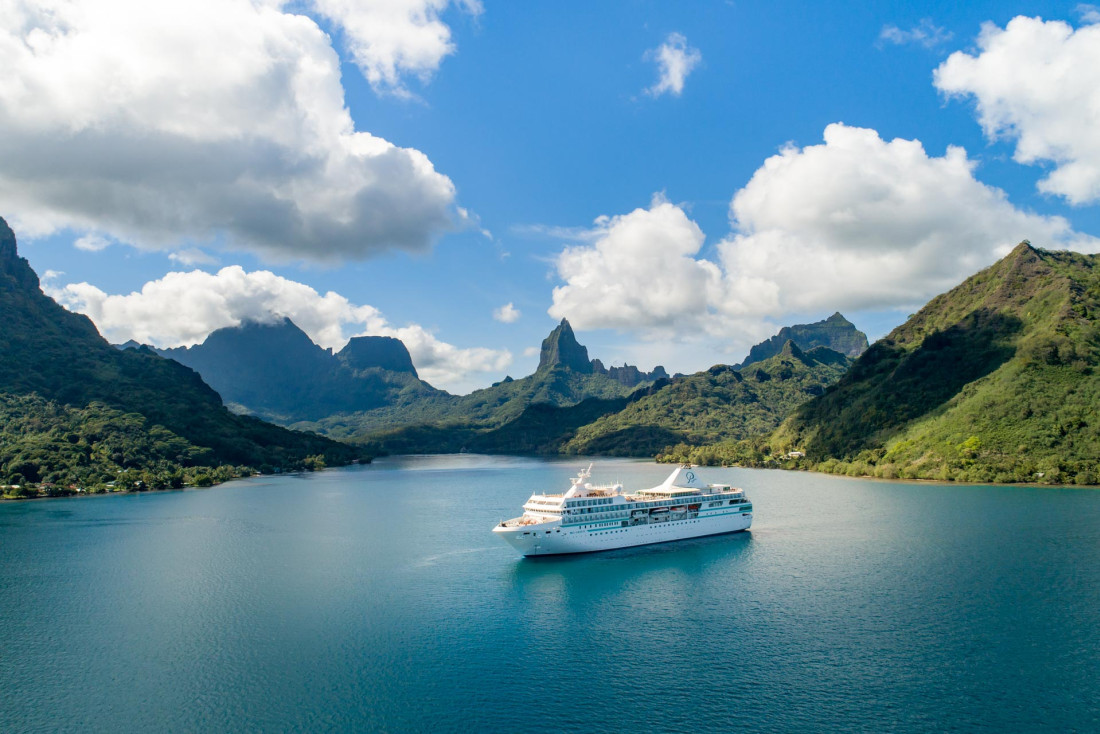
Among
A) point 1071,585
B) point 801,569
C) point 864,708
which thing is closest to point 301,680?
point 864,708

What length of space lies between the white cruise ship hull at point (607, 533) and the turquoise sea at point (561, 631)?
7.55ft

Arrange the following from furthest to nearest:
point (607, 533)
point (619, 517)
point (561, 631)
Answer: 1. point (619, 517)
2. point (607, 533)
3. point (561, 631)

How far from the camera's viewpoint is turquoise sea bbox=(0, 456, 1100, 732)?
44781mm

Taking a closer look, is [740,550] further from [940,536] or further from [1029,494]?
[1029,494]

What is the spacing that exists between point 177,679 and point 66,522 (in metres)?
103

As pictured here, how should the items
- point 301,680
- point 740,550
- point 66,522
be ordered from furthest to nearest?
point 66,522 < point 740,550 < point 301,680

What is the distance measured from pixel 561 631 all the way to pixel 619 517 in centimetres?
3825

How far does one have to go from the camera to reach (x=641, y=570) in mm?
85750

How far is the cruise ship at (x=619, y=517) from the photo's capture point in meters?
90.9

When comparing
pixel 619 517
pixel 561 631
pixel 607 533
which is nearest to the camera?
pixel 561 631

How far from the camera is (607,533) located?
3787 inches

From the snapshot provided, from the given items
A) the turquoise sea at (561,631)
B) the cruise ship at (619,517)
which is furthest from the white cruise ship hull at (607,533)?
the turquoise sea at (561,631)

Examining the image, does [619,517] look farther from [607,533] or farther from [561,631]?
[561,631]

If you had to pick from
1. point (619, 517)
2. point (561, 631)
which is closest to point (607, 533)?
point (619, 517)
